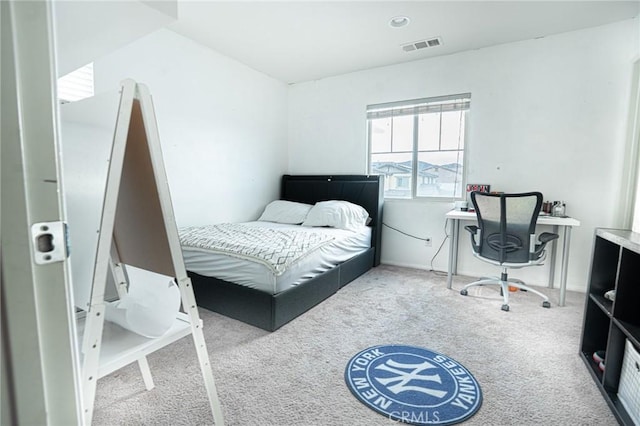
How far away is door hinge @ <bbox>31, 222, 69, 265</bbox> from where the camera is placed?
1.51ft

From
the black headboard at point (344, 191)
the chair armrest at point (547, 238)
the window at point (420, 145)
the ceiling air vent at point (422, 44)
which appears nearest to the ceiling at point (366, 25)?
the ceiling air vent at point (422, 44)

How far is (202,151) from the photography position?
Result: 335 centimetres

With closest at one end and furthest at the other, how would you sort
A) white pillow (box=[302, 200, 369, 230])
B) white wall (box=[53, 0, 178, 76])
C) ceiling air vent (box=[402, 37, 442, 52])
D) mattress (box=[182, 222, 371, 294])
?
white wall (box=[53, 0, 178, 76])
mattress (box=[182, 222, 371, 294])
ceiling air vent (box=[402, 37, 442, 52])
white pillow (box=[302, 200, 369, 230])

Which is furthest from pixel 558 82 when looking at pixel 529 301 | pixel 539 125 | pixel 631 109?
pixel 529 301

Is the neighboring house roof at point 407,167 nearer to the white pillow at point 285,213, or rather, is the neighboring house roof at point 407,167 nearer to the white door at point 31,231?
the white pillow at point 285,213

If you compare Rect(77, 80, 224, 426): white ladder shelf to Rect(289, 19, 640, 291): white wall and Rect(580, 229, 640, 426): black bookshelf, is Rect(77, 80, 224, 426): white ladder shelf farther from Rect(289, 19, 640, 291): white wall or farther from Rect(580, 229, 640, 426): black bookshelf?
Rect(289, 19, 640, 291): white wall

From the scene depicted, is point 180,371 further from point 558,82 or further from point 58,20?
point 558,82

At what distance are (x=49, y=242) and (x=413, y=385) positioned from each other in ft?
5.61

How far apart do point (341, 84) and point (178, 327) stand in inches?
149

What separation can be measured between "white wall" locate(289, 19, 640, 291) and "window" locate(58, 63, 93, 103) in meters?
2.83

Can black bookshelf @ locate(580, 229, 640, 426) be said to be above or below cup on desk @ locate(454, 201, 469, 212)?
below

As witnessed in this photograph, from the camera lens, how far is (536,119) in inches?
122

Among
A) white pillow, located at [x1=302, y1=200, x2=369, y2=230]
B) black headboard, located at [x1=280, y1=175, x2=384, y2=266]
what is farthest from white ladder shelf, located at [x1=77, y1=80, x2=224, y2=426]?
black headboard, located at [x1=280, y1=175, x2=384, y2=266]

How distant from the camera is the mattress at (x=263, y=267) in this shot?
2.16 meters
